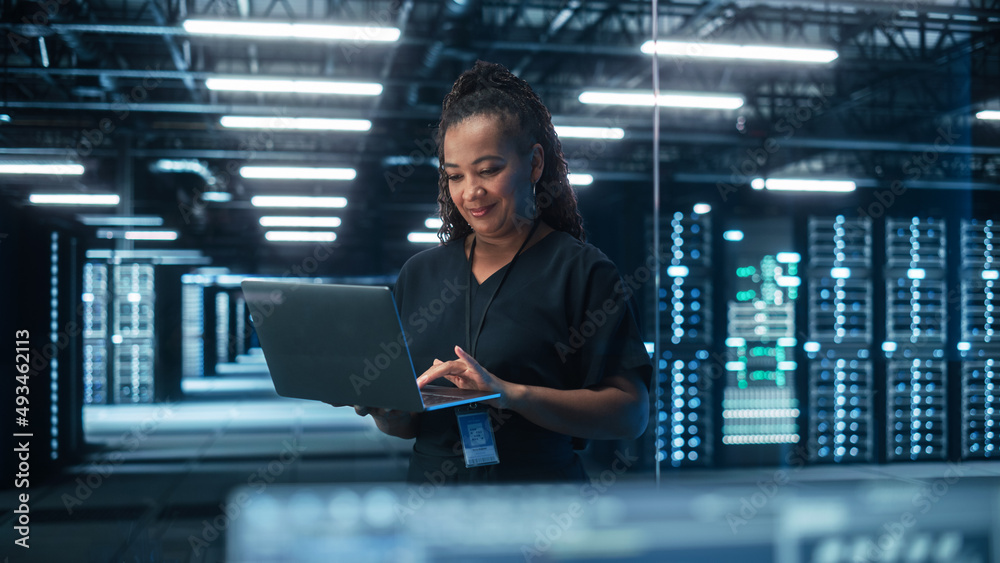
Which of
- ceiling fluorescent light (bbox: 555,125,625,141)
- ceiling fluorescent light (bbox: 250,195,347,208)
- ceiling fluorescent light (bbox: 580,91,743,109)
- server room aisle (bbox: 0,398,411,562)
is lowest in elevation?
server room aisle (bbox: 0,398,411,562)

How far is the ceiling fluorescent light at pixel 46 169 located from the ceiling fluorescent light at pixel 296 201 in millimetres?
1066

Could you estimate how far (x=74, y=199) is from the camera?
4.05m

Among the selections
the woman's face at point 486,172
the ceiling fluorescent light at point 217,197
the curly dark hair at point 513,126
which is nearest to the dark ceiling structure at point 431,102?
the ceiling fluorescent light at point 217,197

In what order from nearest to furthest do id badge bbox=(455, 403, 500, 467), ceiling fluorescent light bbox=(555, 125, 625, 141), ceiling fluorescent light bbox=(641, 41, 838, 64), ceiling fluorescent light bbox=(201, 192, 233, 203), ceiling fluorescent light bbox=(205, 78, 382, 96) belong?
id badge bbox=(455, 403, 500, 467) < ceiling fluorescent light bbox=(205, 78, 382, 96) < ceiling fluorescent light bbox=(641, 41, 838, 64) < ceiling fluorescent light bbox=(201, 192, 233, 203) < ceiling fluorescent light bbox=(555, 125, 625, 141)

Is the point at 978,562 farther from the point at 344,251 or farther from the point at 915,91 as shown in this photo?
the point at 915,91

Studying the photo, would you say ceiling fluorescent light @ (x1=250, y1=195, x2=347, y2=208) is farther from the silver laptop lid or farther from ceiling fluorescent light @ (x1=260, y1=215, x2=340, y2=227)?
the silver laptop lid

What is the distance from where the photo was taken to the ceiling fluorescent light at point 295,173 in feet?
12.9

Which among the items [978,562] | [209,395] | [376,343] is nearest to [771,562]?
[978,562]

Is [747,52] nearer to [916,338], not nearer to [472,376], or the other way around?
[916,338]

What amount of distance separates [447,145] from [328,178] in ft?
10.6

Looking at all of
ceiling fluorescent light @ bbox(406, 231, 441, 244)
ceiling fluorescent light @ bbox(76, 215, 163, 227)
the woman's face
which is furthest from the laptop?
ceiling fluorescent light @ bbox(76, 215, 163, 227)

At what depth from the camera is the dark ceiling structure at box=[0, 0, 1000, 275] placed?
3.91 meters

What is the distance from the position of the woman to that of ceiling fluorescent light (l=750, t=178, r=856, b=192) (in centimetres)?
364

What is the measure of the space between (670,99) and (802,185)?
95 cm
